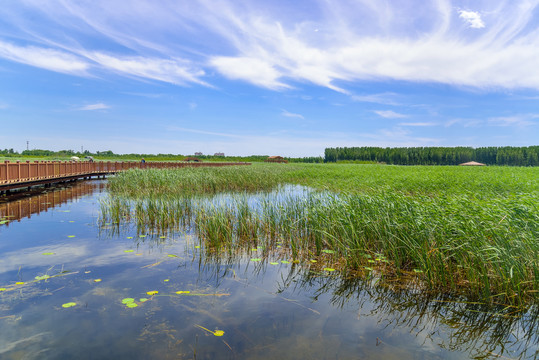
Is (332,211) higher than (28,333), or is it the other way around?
(332,211)

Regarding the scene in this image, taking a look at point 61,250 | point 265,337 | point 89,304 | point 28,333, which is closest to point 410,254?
point 265,337

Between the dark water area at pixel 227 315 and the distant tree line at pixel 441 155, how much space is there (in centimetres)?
10078

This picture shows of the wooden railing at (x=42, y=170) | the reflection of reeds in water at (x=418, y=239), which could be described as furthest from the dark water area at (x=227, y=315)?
the wooden railing at (x=42, y=170)

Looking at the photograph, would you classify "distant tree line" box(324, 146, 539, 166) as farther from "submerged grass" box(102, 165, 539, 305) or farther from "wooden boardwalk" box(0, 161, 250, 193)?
"submerged grass" box(102, 165, 539, 305)

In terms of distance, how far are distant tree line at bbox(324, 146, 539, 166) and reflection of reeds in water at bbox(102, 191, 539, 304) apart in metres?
98.3

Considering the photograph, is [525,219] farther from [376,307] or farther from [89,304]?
[89,304]

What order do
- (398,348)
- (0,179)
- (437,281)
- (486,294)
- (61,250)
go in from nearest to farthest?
(398,348)
(486,294)
(437,281)
(61,250)
(0,179)

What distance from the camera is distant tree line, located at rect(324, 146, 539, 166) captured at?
298 ft

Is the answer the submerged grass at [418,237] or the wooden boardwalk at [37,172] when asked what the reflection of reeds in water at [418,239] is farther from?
the wooden boardwalk at [37,172]

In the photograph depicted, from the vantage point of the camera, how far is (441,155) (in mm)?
99188

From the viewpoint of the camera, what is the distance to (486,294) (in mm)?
4566

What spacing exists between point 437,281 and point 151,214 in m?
8.46

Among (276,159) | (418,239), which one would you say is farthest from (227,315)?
(276,159)

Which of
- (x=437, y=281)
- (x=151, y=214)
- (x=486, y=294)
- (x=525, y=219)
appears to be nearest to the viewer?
(x=486, y=294)
